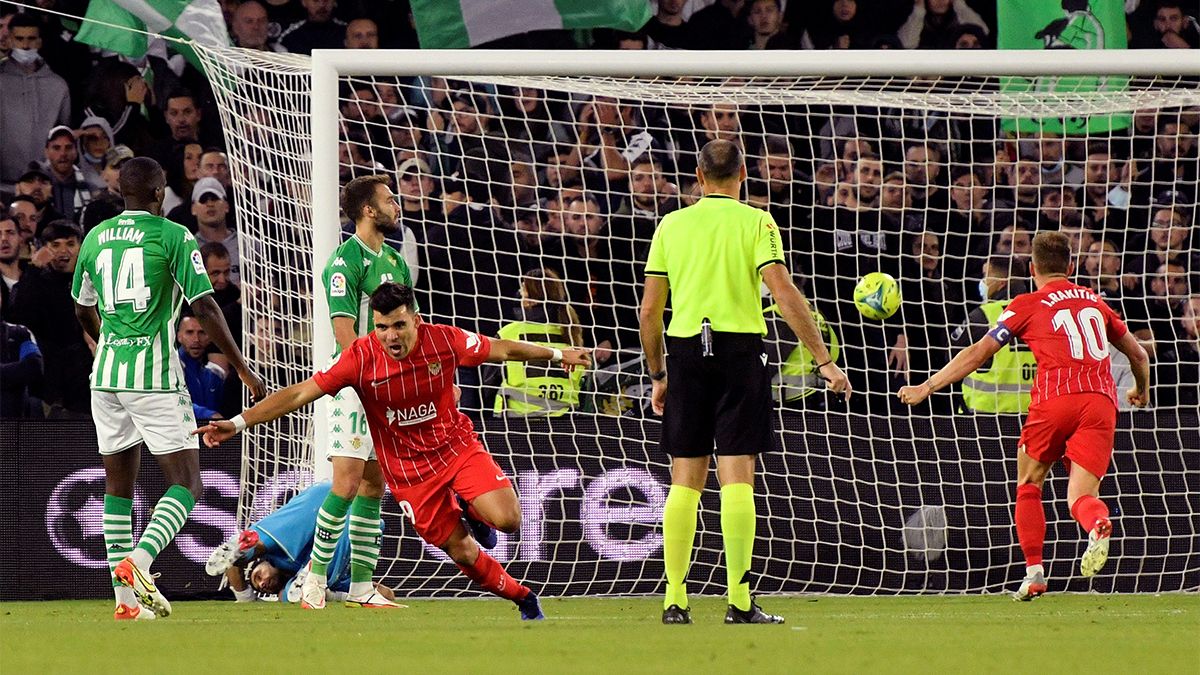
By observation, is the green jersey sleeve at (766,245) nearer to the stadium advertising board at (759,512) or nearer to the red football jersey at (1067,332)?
the red football jersey at (1067,332)

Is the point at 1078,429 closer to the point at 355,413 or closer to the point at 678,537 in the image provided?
the point at 678,537

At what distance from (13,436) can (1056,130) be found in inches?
245

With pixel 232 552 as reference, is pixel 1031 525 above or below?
below

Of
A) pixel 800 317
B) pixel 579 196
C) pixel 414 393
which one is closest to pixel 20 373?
pixel 579 196

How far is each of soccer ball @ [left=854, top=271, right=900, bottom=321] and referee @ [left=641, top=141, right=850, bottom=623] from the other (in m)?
2.15

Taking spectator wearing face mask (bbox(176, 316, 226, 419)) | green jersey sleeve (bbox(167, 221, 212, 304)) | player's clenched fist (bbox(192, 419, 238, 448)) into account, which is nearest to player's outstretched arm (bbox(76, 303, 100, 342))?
green jersey sleeve (bbox(167, 221, 212, 304))

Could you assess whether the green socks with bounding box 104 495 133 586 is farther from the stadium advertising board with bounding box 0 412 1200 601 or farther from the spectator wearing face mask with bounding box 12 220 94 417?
the spectator wearing face mask with bounding box 12 220 94 417

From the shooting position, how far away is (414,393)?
650cm

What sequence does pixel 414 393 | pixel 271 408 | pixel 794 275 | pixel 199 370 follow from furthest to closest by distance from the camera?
pixel 794 275 < pixel 199 370 < pixel 414 393 < pixel 271 408

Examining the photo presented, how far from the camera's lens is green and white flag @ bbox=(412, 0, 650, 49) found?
37.6 feet

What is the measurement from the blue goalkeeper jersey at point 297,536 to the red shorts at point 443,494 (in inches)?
63.0

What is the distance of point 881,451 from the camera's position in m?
9.11

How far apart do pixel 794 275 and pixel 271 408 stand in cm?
452

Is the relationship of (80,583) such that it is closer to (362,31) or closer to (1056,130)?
(362,31)
